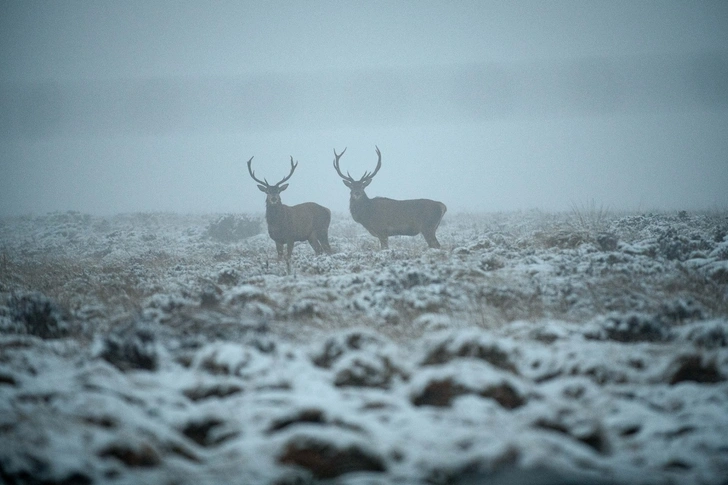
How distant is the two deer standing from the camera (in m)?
13.8

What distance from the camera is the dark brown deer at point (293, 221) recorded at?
44.7ft

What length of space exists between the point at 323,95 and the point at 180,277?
27.5m

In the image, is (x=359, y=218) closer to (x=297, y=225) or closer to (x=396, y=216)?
(x=396, y=216)

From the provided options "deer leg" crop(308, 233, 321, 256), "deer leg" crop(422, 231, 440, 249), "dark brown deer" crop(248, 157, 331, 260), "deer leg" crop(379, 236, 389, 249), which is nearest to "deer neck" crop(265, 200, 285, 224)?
"dark brown deer" crop(248, 157, 331, 260)

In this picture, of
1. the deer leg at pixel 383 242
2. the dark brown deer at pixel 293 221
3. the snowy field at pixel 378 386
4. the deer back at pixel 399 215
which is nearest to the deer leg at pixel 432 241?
the deer back at pixel 399 215

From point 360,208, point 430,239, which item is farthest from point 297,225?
point 430,239

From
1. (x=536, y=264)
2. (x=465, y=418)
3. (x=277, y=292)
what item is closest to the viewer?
(x=465, y=418)

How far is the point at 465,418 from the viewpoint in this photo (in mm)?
2719

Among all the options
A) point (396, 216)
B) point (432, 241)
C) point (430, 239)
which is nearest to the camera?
point (432, 241)

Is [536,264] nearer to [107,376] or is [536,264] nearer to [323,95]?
[107,376]

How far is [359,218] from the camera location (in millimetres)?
14719

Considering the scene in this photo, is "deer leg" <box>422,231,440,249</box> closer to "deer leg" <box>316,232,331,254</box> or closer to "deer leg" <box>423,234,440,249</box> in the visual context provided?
"deer leg" <box>423,234,440,249</box>

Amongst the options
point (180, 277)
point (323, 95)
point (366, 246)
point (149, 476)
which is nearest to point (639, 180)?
point (323, 95)

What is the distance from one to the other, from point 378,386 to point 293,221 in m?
11.0
